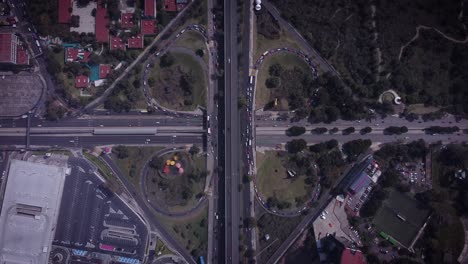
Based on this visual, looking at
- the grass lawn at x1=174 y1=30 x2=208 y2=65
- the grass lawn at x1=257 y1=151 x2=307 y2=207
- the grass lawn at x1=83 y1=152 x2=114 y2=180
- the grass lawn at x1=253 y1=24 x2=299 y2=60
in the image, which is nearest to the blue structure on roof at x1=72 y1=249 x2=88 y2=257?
the grass lawn at x1=83 y1=152 x2=114 y2=180

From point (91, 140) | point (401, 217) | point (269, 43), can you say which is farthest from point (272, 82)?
point (91, 140)

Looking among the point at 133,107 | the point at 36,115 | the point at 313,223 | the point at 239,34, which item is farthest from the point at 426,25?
the point at 36,115

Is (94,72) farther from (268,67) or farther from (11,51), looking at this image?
(268,67)

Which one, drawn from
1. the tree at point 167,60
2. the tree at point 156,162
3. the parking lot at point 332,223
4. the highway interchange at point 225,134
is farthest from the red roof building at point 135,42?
the parking lot at point 332,223

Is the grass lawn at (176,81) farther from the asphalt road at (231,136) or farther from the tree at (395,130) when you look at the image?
the tree at (395,130)

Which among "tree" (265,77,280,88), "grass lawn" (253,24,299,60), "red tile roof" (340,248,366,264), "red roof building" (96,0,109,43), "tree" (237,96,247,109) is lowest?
"red tile roof" (340,248,366,264)

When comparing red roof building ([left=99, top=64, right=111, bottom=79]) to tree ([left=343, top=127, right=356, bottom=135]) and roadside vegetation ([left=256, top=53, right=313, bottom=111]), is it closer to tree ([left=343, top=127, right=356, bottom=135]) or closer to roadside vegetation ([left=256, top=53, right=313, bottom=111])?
roadside vegetation ([left=256, top=53, right=313, bottom=111])

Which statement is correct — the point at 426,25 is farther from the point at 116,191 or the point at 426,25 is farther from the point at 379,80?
the point at 116,191
